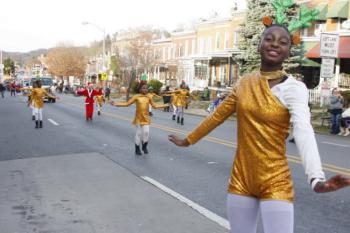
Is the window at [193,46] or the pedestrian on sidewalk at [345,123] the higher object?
the window at [193,46]

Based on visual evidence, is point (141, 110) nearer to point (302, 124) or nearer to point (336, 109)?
point (302, 124)

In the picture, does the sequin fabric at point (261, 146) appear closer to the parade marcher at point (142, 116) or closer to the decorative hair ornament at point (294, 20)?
the parade marcher at point (142, 116)

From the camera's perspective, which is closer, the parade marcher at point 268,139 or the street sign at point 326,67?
the parade marcher at point 268,139

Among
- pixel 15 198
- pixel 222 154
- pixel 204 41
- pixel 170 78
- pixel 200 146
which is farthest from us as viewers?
pixel 170 78

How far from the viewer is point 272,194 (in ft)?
9.45

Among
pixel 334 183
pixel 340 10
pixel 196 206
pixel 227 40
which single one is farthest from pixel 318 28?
pixel 334 183

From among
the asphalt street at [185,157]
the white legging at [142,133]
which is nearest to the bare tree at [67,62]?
the asphalt street at [185,157]

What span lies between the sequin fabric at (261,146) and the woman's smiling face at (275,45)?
0.14 metres

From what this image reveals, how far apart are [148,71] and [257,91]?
6466cm

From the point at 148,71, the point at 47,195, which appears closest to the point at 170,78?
the point at 148,71

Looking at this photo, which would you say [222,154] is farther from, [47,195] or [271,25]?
[271,25]

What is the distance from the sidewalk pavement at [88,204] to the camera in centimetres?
560

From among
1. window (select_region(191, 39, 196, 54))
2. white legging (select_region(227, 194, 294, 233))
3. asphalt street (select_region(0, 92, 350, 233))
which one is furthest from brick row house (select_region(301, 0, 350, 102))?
white legging (select_region(227, 194, 294, 233))

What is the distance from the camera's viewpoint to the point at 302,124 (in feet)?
9.16
